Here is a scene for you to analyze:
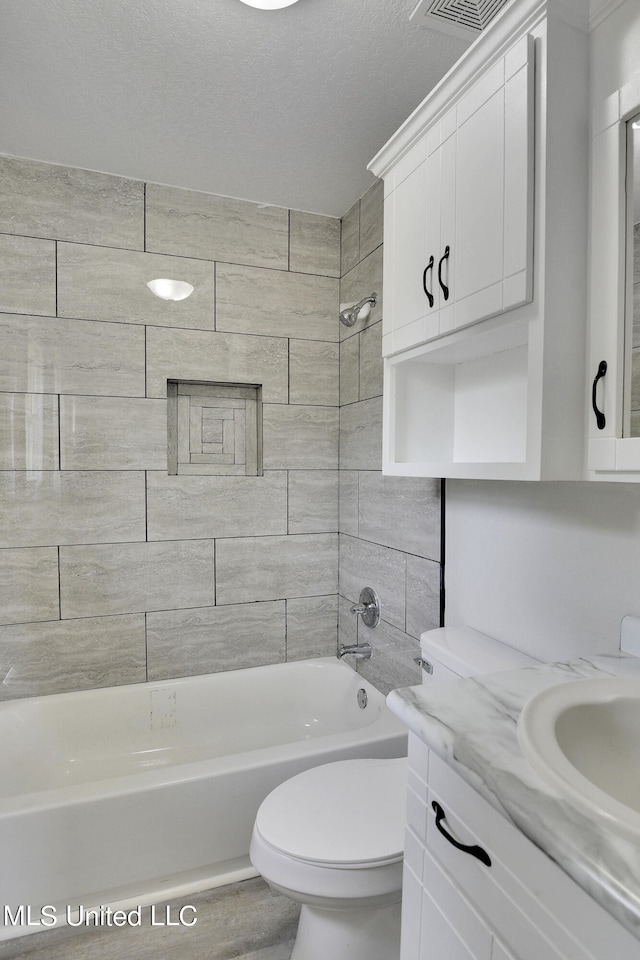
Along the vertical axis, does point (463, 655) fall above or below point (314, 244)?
below

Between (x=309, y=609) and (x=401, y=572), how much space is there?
2.44 ft

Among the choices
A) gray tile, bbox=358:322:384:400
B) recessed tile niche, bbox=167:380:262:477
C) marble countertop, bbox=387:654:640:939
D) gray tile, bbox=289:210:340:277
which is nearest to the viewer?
marble countertop, bbox=387:654:640:939

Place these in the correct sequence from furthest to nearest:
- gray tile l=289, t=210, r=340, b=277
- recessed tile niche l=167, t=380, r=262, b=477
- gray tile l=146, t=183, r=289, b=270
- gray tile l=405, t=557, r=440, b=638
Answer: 1. gray tile l=289, t=210, r=340, b=277
2. recessed tile niche l=167, t=380, r=262, b=477
3. gray tile l=146, t=183, r=289, b=270
4. gray tile l=405, t=557, r=440, b=638

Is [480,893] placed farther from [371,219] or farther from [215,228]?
[215,228]

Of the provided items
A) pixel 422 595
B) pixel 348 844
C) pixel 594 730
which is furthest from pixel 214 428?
pixel 594 730

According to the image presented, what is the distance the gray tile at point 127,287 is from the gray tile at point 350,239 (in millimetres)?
667

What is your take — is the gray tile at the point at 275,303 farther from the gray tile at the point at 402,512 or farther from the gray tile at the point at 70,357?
the gray tile at the point at 402,512

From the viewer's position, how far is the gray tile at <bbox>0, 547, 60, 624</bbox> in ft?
7.64

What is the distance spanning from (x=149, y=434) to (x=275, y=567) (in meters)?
0.88

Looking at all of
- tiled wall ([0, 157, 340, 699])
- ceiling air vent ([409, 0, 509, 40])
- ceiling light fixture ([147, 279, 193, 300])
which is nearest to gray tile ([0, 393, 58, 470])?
tiled wall ([0, 157, 340, 699])

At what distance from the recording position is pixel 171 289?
253 cm

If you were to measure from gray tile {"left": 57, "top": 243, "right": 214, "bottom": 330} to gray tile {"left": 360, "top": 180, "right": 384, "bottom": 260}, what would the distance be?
2.37 feet

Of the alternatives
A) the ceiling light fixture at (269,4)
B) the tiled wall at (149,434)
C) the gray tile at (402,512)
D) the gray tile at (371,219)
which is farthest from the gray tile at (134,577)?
the ceiling light fixture at (269,4)

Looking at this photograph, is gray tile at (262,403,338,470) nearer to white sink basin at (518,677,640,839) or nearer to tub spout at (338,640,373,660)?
tub spout at (338,640,373,660)
